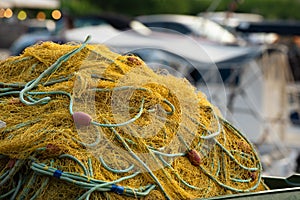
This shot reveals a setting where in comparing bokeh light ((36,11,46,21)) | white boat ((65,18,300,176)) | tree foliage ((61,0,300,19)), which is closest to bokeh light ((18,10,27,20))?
bokeh light ((36,11,46,21))

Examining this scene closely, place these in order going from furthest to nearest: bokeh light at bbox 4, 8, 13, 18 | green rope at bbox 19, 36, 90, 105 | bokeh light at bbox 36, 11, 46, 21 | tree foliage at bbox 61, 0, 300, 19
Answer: bokeh light at bbox 36, 11, 46, 21 < tree foliage at bbox 61, 0, 300, 19 < bokeh light at bbox 4, 8, 13, 18 < green rope at bbox 19, 36, 90, 105

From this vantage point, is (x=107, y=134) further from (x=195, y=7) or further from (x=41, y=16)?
(x=195, y=7)

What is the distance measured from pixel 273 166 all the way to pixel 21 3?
17.0m

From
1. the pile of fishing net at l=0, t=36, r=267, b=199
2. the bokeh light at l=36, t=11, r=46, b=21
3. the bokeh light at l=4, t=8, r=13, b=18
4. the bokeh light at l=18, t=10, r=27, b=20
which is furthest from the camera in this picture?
the bokeh light at l=36, t=11, r=46, b=21

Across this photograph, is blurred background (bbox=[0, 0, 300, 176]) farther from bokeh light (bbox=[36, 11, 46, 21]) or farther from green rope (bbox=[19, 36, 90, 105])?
bokeh light (bbox=[36, 11, 46, 21])

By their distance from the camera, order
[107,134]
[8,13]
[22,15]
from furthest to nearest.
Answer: [22,15] → [8,13] → [107,134]

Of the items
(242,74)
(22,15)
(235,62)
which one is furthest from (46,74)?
(22,15)

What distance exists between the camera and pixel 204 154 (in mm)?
3611

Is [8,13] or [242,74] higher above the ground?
[242,74]

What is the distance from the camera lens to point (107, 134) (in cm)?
329

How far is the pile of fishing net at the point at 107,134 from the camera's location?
10.4 feet

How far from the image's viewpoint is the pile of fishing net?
316 centimetres

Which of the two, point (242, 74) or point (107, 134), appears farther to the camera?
point (242, 74)

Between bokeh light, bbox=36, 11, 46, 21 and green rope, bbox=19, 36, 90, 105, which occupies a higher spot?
green rope, bbox=19, 36, 90, 105
